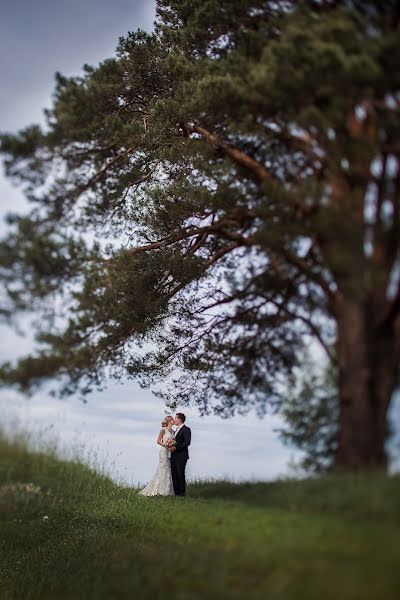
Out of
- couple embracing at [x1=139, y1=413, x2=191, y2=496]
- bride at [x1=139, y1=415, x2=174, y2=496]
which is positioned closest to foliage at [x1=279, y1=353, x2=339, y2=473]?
couple embracing at [x1=139, y1=413, x2=191, y2=496]

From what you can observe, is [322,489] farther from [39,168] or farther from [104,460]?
[104,460]

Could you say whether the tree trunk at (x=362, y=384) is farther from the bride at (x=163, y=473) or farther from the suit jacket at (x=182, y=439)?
the bride at (x=163, y=473)

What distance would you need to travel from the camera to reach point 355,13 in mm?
8719

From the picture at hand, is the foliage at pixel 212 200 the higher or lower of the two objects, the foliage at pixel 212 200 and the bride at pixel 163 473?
the higher

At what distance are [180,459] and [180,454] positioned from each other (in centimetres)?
9

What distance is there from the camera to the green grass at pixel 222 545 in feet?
21.0

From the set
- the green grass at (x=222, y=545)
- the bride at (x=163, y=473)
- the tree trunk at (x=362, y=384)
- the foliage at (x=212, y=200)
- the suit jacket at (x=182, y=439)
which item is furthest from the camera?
the bride at (x=163, y=473)

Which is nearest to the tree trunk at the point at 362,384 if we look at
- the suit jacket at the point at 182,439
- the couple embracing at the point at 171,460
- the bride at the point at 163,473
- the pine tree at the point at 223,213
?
the pine tree at the point at 223,213

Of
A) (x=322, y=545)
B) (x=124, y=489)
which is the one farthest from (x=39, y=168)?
(x=322, y=545)

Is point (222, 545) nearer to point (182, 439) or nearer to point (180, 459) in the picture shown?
point (182, 439)

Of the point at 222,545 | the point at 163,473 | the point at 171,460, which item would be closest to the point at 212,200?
the point at 222,545

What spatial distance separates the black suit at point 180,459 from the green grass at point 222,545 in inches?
24.6

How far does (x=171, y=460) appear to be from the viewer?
1456cm

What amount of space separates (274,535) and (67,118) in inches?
288
